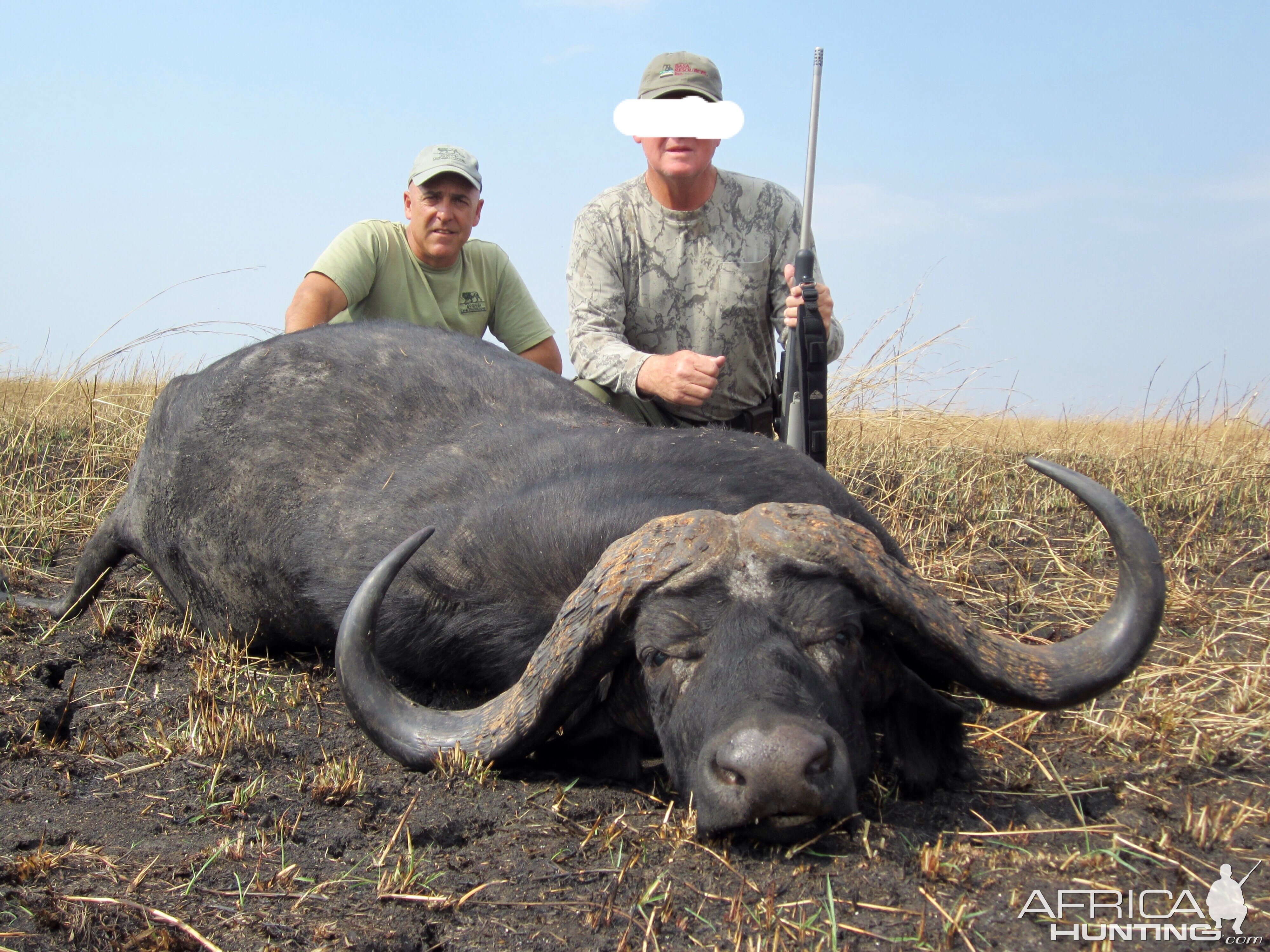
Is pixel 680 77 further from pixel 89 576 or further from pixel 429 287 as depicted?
pixel 89 576

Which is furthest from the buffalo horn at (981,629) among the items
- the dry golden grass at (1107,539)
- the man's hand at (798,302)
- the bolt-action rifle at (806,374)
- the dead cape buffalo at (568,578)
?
the man's hand at (798,302)

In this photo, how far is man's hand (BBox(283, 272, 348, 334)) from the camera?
16.9ft

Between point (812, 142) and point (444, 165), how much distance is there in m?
1.96

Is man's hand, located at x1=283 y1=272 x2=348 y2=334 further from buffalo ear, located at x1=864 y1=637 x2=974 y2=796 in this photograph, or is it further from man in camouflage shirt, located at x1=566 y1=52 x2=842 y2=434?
buffalo ear, located at x1=864 y1=637 x2=974 y2=796

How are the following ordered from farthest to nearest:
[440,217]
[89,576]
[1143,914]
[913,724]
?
[440,217]
[89,576]
[913,724]
[1143,914]

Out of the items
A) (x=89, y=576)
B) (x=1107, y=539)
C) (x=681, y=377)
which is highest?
(x=681, y=377)

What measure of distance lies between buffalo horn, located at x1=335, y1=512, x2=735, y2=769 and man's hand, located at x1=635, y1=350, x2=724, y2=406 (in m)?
2.12

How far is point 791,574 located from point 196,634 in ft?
8.55

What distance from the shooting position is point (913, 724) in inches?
105

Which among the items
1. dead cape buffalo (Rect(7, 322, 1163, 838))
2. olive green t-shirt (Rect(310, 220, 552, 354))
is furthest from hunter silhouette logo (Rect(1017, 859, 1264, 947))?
olive green t-shirt (Rect(310, 220, 552, 354))

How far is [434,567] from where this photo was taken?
3.03 m

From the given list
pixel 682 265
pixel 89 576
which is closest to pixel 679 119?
pixel 682 265

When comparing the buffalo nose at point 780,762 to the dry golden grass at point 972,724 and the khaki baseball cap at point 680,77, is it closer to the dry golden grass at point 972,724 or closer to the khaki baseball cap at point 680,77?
the dry golden grass at point 972,724

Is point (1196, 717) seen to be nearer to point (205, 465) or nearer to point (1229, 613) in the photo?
point (1229, 613)
